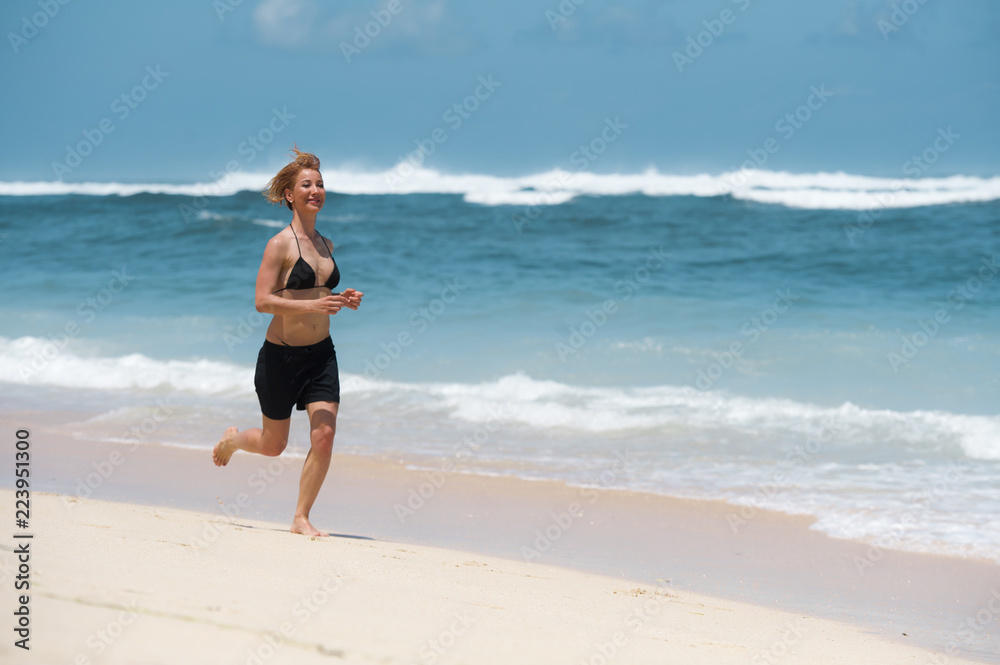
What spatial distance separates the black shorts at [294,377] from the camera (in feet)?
14.0

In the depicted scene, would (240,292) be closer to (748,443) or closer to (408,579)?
(748,443)

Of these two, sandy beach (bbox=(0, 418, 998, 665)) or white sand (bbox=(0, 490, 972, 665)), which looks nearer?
white sand (bbox=(0, 490, 972, 665))

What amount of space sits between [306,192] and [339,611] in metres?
2.18

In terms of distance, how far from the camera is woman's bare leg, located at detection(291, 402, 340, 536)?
168 inches

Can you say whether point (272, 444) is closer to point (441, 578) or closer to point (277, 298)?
point (277, 298)

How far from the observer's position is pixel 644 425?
7.59 meters

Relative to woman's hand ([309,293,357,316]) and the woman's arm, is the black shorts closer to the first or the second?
the woman's arm

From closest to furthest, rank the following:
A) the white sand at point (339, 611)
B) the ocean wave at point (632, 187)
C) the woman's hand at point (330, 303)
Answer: the white sand at point (339, 611)
the woman's hand at point (330, 303)
the ocean wave at point (632, 187)

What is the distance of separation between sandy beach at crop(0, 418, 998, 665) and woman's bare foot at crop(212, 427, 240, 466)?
33 centimetres

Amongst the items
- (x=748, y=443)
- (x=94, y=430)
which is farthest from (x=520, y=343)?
(x=94, y=430)

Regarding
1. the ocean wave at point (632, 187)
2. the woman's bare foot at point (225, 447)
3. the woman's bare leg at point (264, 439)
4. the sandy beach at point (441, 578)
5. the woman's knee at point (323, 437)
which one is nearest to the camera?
the sandy beach at point (441, 578)

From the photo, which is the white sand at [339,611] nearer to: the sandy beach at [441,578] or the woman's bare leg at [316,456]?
the sandy beach at [441,578]

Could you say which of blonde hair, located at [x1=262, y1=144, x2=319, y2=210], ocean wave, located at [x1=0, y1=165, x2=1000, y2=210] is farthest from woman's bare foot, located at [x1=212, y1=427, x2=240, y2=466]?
ocean wave, located at [x1=0, y1=165, x2=1000, y2=210]

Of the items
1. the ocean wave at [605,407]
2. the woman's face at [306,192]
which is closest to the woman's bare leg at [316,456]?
the woman's face at [306,192]
